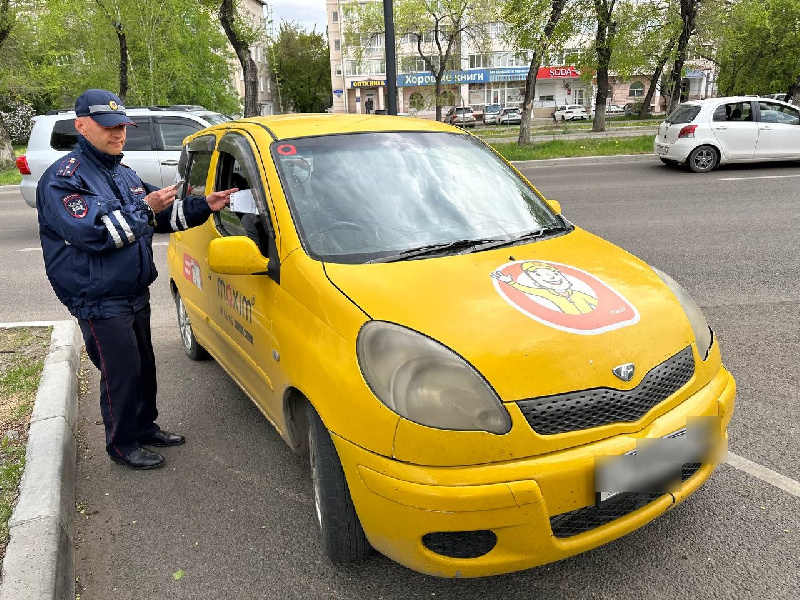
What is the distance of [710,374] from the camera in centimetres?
239

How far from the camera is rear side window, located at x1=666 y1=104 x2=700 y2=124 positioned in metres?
13.6

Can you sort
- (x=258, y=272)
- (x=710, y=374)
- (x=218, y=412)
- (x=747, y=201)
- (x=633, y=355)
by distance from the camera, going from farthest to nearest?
(x=747, y=201), (x=218, y=412), (x=258, y=272), (x=710, y=374), (x=633, y=355)

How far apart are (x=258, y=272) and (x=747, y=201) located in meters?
9.47

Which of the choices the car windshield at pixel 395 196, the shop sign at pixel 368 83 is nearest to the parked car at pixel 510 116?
the shop sign at pixel 368 83

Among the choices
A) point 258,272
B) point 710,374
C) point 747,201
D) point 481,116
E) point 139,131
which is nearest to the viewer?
point 710,374

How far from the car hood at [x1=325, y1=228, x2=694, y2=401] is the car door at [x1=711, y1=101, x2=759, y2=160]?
42.0ft

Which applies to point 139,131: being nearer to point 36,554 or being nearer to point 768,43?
point 36,554

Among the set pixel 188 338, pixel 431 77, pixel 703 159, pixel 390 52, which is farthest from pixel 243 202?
pixel 431 77

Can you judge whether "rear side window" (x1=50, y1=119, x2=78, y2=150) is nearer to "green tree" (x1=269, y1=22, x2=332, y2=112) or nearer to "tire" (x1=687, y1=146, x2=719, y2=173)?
"tire" (x1=687, y1=146, x2=719, y2=173)

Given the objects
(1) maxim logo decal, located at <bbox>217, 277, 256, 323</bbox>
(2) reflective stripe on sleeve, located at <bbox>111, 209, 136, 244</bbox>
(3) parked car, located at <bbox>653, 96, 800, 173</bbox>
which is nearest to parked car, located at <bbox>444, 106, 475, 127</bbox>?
(3) parked car, located at <bbox>653, 96, 800, 173</bbox>

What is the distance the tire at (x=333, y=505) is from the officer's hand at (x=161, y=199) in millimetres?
1350

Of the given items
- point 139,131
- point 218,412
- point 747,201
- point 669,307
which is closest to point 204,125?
point 139,131

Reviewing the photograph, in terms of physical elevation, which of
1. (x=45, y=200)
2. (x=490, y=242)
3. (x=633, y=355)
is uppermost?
(x=45, y=200)

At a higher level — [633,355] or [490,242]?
[490,242]
